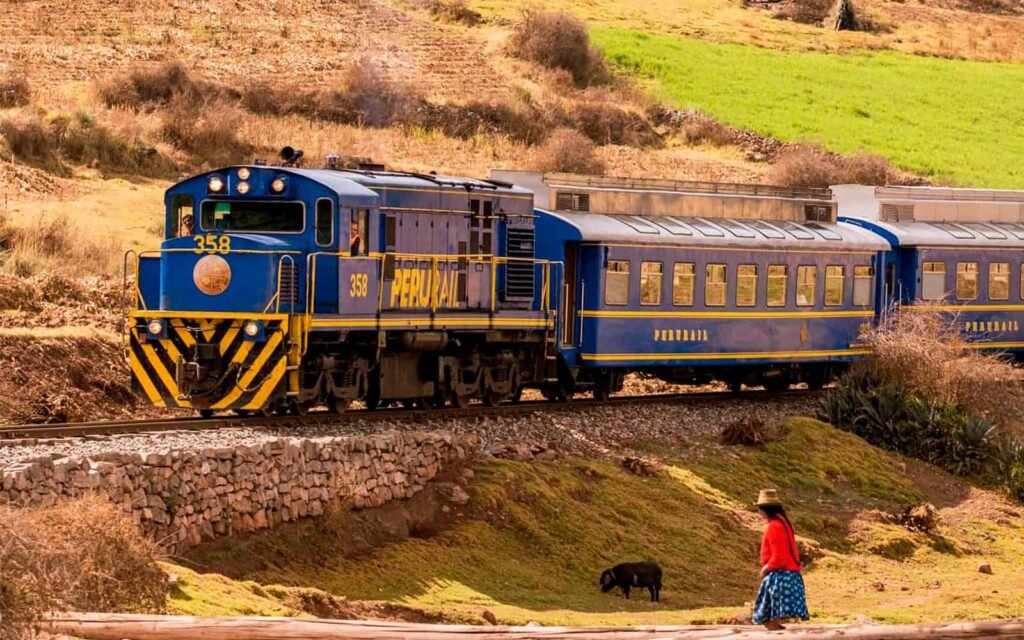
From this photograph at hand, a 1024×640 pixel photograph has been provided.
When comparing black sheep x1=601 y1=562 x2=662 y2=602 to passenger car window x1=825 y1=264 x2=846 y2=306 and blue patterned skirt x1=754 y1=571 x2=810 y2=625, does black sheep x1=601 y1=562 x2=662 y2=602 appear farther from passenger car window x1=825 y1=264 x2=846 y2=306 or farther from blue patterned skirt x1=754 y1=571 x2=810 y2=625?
passenger car window x1=825 y1=264 x2=846 y2=306

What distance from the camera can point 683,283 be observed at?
29.4 m

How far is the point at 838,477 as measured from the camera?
26859mm

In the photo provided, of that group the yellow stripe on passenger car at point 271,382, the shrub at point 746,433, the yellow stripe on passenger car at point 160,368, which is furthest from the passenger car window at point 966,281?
the yellow stripe on passenger car at point 160,368

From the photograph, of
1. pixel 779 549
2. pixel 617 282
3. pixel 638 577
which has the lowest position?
pixel 638 577

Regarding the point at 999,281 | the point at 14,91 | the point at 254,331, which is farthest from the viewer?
the point at 14,91

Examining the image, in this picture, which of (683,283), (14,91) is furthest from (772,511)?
(14,91)

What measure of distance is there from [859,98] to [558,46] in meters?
17.0

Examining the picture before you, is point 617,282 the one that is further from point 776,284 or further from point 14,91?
point 14,91

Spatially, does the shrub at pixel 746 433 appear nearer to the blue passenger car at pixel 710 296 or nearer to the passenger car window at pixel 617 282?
the blue passenger car at pixel 710 296

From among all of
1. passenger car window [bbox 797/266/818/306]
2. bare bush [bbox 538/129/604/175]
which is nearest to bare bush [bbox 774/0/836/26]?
bare bush [bbox 538/129/604/175]

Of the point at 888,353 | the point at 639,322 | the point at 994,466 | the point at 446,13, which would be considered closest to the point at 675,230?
the point at 639,322

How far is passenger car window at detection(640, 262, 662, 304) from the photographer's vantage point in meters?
28.7

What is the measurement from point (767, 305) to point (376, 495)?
1300 cm

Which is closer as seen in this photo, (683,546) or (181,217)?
(683,546)
